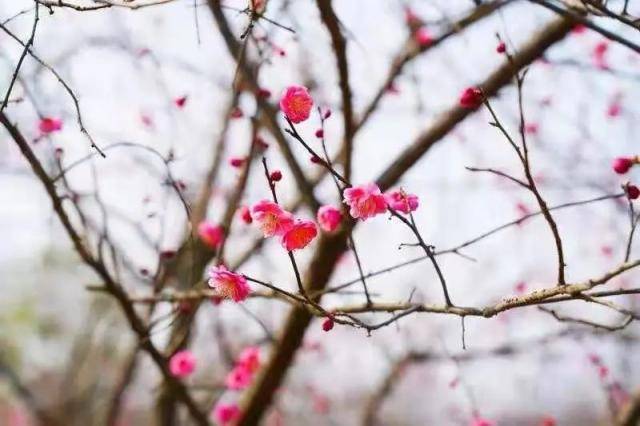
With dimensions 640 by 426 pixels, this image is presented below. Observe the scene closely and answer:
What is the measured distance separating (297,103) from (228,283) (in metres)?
0.51

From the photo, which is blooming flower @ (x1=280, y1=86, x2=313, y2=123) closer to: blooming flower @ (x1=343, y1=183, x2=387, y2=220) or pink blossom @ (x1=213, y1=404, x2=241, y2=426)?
blooming flower @ (x1=343, y1=183, x2=387, y2=220)

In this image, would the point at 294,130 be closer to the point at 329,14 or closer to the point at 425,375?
the point at 329,14

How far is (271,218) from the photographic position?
1.64 m

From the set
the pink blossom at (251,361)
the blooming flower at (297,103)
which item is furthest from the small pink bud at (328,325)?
the pink blossom at (251,361)

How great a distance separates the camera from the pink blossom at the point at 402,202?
165cm

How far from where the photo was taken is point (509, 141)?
1.47 metres

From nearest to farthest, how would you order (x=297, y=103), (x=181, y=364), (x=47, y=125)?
(x=297, y=103), (x=47, y=125), (x=181, y=364)

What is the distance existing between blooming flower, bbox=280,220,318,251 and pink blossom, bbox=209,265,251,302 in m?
0.17

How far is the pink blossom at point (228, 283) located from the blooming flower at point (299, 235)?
168 mm

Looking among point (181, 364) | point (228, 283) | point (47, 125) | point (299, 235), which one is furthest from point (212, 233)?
point (299, 235)

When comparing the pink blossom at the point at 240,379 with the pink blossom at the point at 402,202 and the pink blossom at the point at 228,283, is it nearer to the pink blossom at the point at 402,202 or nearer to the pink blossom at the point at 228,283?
the pink blossom at the point at 228,283

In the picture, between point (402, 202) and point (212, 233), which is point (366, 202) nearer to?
point (402, 202)

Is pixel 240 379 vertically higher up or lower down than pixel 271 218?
higher up

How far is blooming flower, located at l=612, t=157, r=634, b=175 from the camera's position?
1.70 metres
